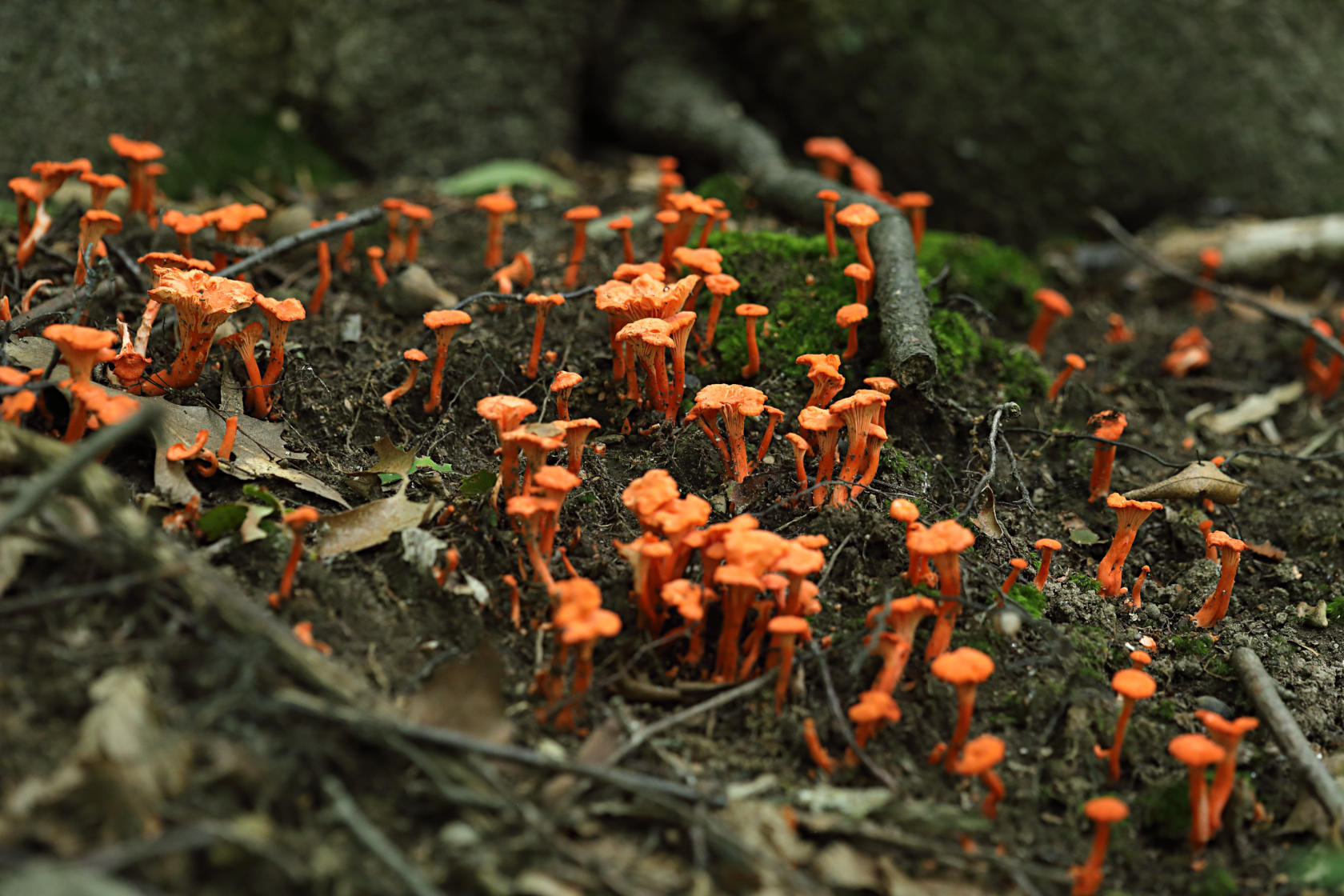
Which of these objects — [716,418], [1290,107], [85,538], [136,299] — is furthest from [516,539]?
[1290,107]

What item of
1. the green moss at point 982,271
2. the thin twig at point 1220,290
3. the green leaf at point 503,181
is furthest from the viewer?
the green leaf at point 503,181

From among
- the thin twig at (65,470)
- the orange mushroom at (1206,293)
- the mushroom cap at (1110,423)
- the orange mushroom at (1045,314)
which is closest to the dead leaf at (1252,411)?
the orange mushroom at (1045,314)

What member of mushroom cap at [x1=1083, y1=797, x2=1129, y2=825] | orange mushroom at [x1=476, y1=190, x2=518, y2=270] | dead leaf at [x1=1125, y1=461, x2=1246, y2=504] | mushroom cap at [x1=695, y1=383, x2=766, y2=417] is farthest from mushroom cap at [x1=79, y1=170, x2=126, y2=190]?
dead leaf at [x1=1125, y1=461, x2=1246, y2=504]

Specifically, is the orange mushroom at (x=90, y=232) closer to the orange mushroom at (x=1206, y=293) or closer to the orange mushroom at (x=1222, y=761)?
the orange mushroom at (x=1222, y=761)

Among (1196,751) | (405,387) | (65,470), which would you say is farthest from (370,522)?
(1196,751)

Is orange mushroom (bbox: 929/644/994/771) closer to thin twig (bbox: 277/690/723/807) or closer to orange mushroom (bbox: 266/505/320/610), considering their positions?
thin twig (bbox: 277/690/723/807)

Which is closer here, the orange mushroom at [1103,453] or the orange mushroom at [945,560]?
the orange mushroom at [945,560]
